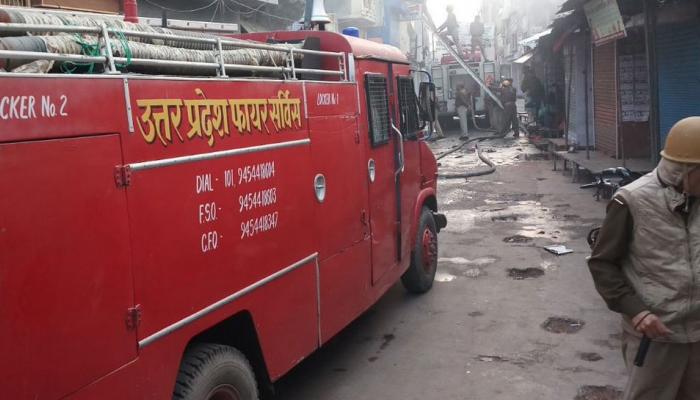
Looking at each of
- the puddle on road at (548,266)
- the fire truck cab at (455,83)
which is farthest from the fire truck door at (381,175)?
the fire truck cab at (455,83)

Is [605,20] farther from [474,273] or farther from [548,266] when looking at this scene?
[474,273]

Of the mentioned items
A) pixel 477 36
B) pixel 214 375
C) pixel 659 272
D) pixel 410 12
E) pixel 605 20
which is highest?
pixel 410 12


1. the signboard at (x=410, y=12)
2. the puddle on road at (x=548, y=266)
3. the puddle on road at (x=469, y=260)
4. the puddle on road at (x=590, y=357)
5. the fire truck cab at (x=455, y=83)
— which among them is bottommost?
the puddle on road at (x=590, y=357)

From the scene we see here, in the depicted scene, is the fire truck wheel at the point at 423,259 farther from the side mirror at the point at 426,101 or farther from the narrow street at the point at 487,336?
the side mirror at the point at 426,101

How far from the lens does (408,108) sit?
21.2 feet

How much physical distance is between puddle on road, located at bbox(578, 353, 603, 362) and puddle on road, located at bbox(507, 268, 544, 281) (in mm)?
2119

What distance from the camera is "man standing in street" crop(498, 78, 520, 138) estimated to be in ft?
74.6

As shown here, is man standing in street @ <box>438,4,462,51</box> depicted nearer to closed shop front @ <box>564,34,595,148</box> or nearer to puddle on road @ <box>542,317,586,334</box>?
closed shop front @ <box>564,34,595,148</box>

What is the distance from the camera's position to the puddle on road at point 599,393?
172 inches

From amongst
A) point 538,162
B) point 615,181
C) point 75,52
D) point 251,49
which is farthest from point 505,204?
point 75,52

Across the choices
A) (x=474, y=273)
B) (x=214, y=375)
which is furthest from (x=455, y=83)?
(x=214, y=375)

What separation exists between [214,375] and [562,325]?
3573 mm

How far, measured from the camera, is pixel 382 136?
5.64m

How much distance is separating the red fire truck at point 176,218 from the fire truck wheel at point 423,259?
1412 millimetres
